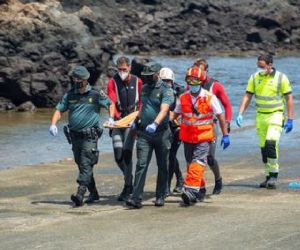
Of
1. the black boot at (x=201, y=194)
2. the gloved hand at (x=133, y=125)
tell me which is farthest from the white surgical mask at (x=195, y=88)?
the black boot at (x=201, y=194)

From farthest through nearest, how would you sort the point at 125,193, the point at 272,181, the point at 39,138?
the point at 39,138, the point at 272,181, the point at 125,193

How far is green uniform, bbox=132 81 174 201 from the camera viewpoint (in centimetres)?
1084

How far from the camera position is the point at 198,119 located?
10.8 metres

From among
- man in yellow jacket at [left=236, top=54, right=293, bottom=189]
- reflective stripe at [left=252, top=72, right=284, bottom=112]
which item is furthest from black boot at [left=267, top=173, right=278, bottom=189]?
reflective stripe at [left=252, top=72, right=284, bottom=112]

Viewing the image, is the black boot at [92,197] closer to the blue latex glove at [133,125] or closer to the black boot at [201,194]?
the blue latex glove at [133,125]

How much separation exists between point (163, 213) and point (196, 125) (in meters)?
1.16

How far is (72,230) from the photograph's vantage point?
9.46 m

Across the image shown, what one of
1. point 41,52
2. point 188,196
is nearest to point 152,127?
point 188,196

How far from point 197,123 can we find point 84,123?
1.43 meters

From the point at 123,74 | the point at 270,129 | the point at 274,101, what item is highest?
the point at 123,74

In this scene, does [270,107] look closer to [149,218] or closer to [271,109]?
[271,109]

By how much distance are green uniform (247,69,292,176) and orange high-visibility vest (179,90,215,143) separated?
4.94 ft

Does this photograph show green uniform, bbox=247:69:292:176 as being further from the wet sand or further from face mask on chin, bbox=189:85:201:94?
face mask on chin, bbox=189:85:201:94

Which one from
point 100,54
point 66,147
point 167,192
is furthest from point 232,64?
point 167,192
